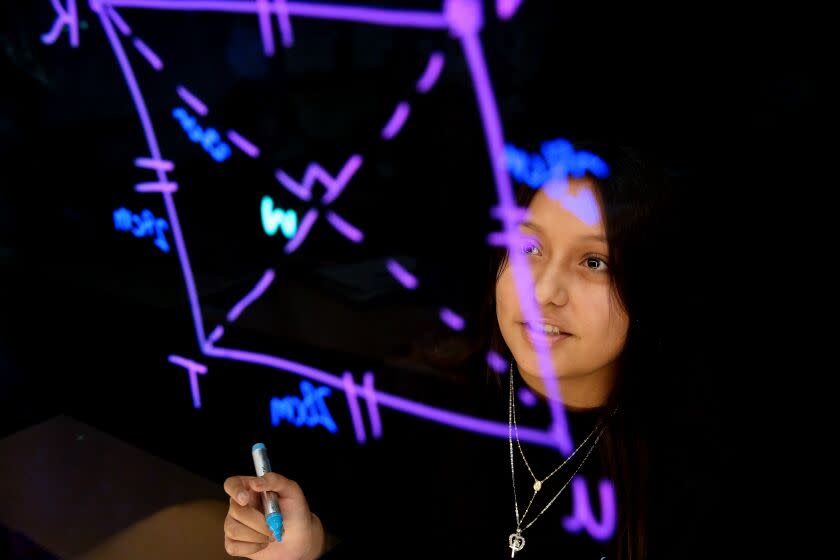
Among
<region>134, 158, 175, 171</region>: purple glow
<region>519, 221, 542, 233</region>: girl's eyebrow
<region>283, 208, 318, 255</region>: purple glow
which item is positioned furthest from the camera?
<region>134, 158, 175, 171</region>: purple glow

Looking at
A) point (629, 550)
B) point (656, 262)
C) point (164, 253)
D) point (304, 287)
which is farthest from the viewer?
point (164, 253)

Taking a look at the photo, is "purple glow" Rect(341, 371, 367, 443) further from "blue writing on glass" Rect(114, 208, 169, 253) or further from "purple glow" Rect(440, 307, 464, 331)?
"blue writing on glass" Rect(114, 208, 169, 253)

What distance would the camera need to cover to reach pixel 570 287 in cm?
78

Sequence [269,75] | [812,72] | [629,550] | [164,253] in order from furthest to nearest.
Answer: [164,253] → [269,75] → [629,550] → [812,72]

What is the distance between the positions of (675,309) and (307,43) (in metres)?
0.61

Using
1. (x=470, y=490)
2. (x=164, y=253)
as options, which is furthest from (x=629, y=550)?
(x=164, y=253)

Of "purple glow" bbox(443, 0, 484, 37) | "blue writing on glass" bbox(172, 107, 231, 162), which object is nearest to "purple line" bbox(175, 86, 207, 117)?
"blue writing on glass" bbox(172, 107, 231, 162)

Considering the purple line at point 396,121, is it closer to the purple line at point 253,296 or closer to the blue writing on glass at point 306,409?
the purple line at point 253,296

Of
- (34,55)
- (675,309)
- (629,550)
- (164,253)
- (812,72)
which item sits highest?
(34,55)

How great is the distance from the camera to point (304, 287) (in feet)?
3.54

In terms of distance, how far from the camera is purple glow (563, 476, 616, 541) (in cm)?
88

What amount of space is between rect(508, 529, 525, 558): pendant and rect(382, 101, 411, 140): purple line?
0.59m

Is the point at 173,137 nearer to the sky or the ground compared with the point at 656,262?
nearer to the sky

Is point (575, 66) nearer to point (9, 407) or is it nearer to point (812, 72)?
point (812, 72)
